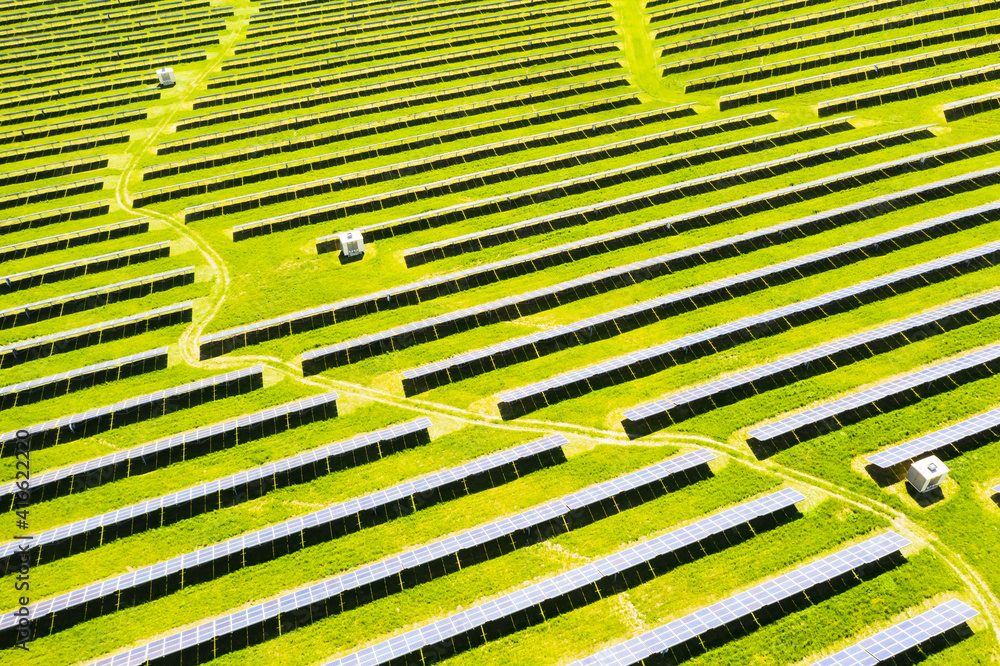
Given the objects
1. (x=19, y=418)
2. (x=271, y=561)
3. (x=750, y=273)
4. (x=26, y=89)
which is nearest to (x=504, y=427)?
(x=271, y=561)

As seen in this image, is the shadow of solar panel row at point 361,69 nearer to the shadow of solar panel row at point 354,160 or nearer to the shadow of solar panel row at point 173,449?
the shadow of solar panel row at point 354,160

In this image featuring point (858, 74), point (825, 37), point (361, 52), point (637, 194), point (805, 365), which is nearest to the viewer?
point (805, 365)

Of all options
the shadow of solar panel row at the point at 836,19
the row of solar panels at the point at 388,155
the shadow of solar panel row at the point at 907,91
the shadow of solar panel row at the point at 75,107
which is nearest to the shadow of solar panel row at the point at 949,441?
the row of solar panels at the point at 388,155

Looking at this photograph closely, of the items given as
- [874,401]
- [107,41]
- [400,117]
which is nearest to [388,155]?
[400,117]

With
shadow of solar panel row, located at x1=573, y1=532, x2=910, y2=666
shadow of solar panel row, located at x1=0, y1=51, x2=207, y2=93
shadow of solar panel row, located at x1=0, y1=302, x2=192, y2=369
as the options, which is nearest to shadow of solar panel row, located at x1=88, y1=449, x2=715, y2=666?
shadow of solar panel row, located at x1=573, y1=532, x2=910, y2=666

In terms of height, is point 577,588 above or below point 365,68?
below

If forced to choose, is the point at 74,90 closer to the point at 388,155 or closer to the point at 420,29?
the point at 420,29

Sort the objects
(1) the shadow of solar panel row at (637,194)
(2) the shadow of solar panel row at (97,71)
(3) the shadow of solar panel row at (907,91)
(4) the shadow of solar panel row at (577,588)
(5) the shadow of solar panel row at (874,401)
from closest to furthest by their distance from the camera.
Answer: (4) the shadow of solar panel row at (577,588) < (5) the shadow of solar panel row at (874,401) < (1) the shadow of solar panel row at (637,194) < (3) the shadow of solar panel row at (907,91) < (2) the shadow of solar panel row at (97,71)

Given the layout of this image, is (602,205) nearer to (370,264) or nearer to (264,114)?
(370,264)
